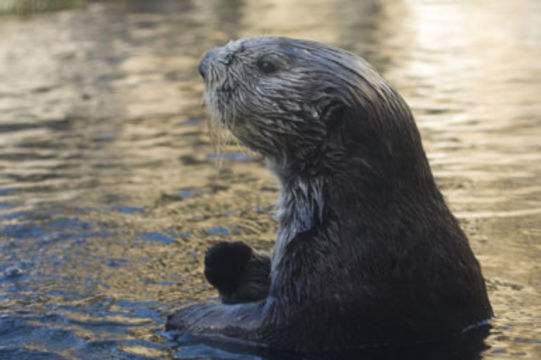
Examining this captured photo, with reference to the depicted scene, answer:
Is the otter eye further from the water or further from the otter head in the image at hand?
the water

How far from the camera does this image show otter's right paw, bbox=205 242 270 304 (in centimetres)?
404

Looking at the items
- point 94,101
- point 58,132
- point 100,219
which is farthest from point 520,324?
point 94,101

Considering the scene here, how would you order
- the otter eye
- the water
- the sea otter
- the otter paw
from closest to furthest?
the sea otter
the otter eye
the otter paw
the water

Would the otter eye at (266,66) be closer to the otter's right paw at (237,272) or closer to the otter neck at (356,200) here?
the otter neck at (356,200)

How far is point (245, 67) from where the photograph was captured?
3977 mm

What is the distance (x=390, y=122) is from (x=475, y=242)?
1.93 meters

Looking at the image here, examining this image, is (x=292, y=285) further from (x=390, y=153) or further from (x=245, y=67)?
(x=245, y=67)

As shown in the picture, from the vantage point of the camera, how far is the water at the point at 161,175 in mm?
4434

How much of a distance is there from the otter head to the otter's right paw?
435 millimetres

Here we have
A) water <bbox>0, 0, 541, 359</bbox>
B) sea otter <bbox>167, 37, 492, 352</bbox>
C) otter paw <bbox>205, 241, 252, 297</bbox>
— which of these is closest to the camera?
sea otter <bbox>167, 37, 492, 352</bbox>

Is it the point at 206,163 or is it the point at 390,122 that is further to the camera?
the point at 206,163

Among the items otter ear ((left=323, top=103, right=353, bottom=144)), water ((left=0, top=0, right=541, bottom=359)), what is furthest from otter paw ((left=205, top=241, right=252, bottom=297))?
otter ear ((left=323, top=103, right=353, bottom=144))

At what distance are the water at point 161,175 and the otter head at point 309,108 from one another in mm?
878

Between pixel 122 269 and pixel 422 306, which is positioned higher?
pixel 422 306
